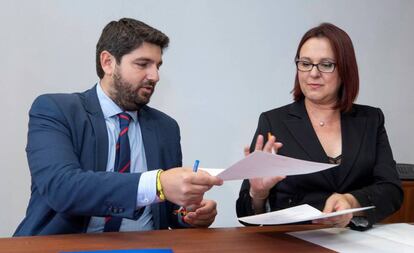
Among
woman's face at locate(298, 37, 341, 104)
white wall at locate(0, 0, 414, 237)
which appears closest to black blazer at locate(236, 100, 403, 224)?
woman's face at locate(298, 37, 341, 104)

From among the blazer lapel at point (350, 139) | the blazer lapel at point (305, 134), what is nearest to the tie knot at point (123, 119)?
the blazer lapel at point (305, 134)

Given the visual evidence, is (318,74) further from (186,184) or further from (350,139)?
(186,184)

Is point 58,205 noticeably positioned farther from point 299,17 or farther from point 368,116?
point 299,17

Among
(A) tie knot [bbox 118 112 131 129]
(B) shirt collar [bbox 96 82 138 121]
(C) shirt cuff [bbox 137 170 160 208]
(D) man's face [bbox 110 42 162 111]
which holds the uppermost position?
(D) man's face [bbox 110 42 162 111]

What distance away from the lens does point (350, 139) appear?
1745 millimetres

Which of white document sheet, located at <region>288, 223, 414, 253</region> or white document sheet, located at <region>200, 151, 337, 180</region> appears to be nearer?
white document sheet, located at <region>200, 151, 337, 180</region>

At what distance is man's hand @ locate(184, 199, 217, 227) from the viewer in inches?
55.1

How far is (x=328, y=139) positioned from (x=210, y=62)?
1.28 m

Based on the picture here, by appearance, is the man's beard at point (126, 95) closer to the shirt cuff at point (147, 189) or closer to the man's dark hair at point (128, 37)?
the man's dark hair at point (128, 37)

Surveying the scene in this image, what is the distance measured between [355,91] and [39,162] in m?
1.29

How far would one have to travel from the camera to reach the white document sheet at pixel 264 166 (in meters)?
1.01

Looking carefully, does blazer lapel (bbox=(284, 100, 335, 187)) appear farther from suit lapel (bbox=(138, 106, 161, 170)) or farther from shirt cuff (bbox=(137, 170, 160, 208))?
shirt cuff (bbox=(137, 170, 160, 208))

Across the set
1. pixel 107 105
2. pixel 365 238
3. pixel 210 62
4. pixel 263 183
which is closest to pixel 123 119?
pixel 107 105

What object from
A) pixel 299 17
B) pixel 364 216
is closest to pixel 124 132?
pixel 364 216
